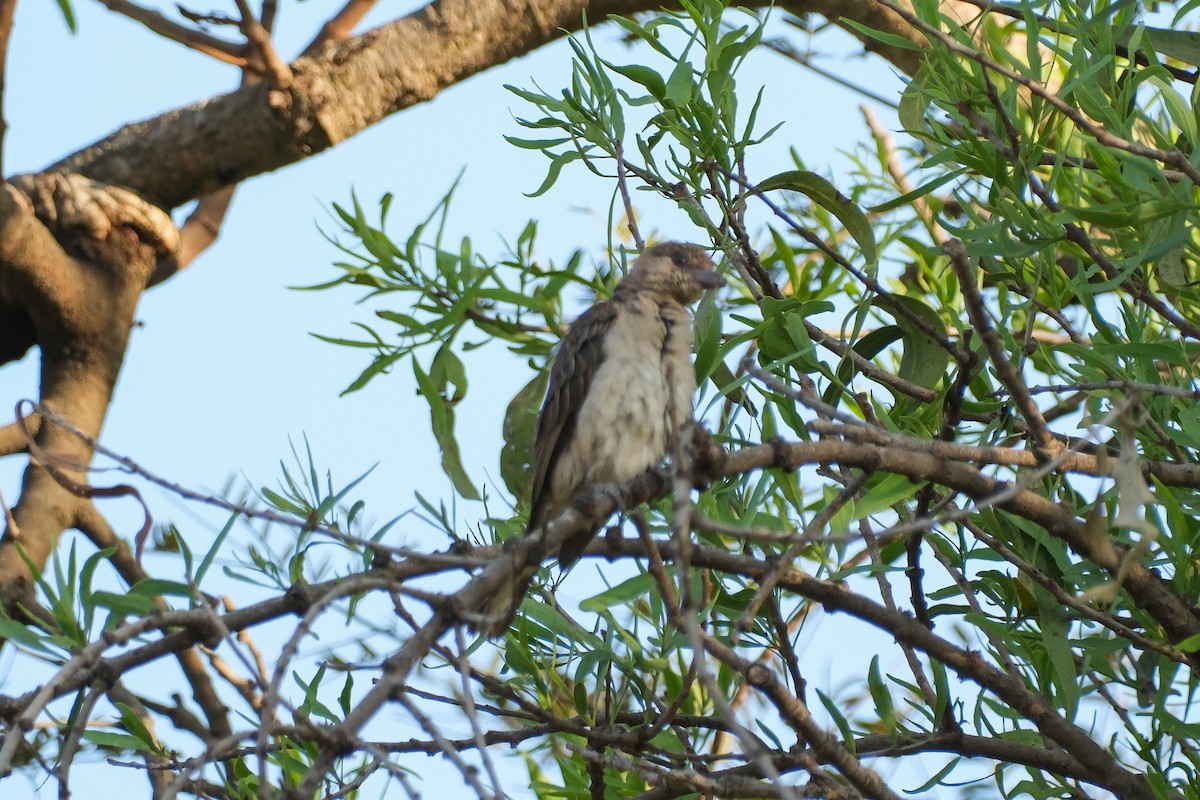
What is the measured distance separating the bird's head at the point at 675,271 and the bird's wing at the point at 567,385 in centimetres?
30

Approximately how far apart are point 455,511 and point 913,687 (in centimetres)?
126

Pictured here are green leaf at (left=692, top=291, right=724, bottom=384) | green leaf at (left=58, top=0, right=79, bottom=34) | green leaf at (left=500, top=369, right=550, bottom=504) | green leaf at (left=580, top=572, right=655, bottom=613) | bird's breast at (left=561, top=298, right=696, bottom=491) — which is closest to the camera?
green leaf at (left=58, top=0, right=79, bottom=34)

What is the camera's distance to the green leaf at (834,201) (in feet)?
11.3

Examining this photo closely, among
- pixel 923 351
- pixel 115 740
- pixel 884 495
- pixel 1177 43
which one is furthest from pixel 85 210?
pixel 1177 43

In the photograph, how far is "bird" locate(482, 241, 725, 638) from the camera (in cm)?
403

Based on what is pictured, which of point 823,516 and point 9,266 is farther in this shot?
point 9,266

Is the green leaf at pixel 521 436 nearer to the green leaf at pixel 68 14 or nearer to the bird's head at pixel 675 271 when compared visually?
the bird's head at pixel 675 271

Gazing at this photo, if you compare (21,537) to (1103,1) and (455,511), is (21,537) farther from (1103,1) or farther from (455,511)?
(1103,1)

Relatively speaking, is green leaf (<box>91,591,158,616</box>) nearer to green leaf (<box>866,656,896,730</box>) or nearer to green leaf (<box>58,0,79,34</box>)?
Result: green leaf (<box>58,0,79,34</box>)

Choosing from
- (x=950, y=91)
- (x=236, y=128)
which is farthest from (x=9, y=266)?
(x=950, y=91)

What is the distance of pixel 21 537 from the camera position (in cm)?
386

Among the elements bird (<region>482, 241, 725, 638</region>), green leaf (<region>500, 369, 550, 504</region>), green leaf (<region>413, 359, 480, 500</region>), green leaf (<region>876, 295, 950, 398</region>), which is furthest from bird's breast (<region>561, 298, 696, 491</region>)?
green leaf (<region>876, 295, 950, 398</region>)

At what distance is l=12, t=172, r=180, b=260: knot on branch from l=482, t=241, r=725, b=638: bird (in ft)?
6.26

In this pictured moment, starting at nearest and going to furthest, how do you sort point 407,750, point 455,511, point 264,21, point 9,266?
point 407,750 < point 455,511 < point 9,266 < point 264,21
